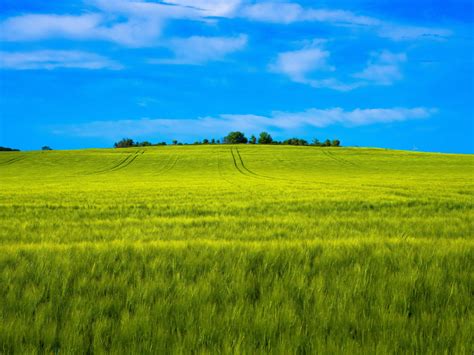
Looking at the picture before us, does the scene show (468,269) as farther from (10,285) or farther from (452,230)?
(10,285)

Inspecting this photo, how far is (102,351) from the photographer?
220 cm

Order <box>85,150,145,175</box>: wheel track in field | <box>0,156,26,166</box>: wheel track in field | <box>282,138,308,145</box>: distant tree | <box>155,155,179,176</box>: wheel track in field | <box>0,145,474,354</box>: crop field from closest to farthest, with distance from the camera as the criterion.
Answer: <box>0,145,474,354</box>: crop field, <box>155,155,179,176</box>: wheel track in field, <box>85,150,145,175</box>: wheel track in field, <box>0,156,26,166</box>: wheel track in field, <box>282,138,308,145</box>: distant tree

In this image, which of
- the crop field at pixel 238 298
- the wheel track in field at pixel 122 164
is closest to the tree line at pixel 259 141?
the wheel track in field at pixel 122 164

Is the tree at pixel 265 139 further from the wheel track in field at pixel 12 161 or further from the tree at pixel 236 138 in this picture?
the wheel track in field at pixel 12 161

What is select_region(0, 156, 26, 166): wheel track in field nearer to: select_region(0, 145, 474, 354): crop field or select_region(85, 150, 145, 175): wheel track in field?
select_region(85, 150, 145, 175): wheel track in field

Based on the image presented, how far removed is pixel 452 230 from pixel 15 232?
9652 millimetres

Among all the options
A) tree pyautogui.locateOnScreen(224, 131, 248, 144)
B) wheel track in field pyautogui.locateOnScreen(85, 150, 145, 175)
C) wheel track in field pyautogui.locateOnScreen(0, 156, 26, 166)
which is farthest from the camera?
tree pyautogui.locateOnScreen(224, 131, 248, 144)

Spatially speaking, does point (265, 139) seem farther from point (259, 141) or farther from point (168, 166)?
point (168, 166)

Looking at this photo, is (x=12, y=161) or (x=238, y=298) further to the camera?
(x=12, y=161)

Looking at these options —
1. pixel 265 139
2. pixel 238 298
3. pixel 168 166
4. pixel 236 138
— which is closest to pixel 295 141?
pixel 265 139

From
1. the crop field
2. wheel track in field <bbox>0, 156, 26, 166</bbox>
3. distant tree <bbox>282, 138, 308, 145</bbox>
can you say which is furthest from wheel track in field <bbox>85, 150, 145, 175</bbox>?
distant tree <bbox>282, 138, 308, 145</bbox>

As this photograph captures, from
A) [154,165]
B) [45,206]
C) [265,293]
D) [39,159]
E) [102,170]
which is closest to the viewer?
[265,293]

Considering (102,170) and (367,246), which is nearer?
(367,246)

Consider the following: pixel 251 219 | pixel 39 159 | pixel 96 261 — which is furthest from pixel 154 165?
pixel 96 261
